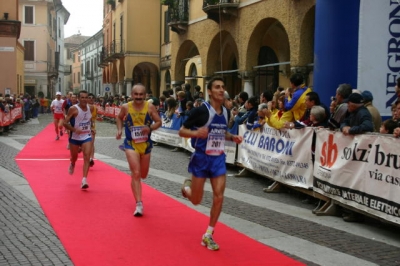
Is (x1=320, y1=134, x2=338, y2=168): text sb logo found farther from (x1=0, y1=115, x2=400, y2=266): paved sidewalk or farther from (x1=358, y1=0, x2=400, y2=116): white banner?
(x1=358, y1=0, x2=400, y2=116): white banner

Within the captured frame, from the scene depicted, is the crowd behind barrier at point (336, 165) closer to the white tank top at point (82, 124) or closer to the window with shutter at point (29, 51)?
the white tank top at point (82, 124)

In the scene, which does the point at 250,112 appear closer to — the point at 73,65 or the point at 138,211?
the point at 138,211

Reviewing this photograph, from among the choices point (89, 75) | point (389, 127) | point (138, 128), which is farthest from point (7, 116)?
point (89, 75)

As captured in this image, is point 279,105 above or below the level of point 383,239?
above

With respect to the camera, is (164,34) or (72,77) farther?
(72,77)

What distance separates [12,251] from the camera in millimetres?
6453

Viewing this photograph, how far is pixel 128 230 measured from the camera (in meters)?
7.48

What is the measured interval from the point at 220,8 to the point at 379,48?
13026 millimetres

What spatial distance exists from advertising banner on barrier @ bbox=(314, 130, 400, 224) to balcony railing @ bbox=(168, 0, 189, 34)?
20.8m

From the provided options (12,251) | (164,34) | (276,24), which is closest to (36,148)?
(276,24)

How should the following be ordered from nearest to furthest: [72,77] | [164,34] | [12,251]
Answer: [12,251], [164,34], [72,77]

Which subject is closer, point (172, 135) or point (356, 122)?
point (356, 122)

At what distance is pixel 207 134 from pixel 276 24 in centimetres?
1819

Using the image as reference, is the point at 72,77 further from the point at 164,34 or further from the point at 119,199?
the point at 119,199
